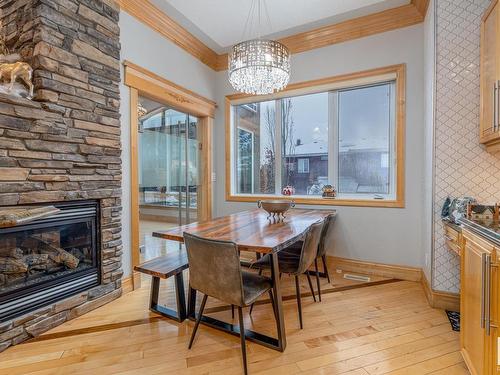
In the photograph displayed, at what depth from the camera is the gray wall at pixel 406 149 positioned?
303cm

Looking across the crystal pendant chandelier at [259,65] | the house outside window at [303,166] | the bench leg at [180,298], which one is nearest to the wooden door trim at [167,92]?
the crystal pendant chandelier at [259,65]

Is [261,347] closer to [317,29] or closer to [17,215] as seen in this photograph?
[17,215]

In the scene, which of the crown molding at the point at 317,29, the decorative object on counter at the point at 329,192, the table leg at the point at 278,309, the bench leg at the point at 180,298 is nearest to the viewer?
the table leg at the point at 278,309

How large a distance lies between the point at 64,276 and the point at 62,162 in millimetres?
951

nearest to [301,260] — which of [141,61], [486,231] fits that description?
[486,231]

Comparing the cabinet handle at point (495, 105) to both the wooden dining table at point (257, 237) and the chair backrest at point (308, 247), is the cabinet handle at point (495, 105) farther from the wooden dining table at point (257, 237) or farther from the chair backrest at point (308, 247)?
the wooden dining table at point (257, 237)

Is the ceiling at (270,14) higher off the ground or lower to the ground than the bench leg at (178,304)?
higher

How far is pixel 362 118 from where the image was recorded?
347cm

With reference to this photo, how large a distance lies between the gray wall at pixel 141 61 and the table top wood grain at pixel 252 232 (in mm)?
938

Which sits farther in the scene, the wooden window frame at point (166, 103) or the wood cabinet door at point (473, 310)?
the wooden window frame at point (166, 103)

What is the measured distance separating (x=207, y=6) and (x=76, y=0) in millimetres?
1250

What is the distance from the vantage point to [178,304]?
223 centimetres

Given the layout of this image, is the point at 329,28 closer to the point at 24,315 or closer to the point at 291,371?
the point at 291,371

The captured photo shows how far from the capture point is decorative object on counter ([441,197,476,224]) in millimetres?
2153
